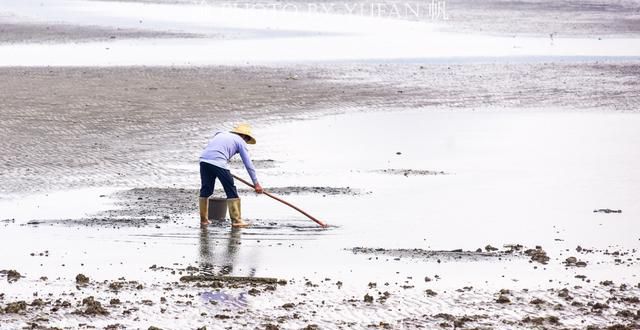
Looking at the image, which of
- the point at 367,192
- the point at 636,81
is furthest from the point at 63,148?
the point at 636,81

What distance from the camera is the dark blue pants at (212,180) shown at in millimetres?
16047

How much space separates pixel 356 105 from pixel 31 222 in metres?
13.0

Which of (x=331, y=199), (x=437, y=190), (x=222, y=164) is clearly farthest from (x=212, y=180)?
(x=437, y=190)

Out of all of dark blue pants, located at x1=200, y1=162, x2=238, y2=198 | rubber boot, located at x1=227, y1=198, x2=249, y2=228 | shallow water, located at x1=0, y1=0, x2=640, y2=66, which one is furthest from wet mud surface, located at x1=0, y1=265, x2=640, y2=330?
shallow water, located at x1=0, y1=0, x2=640, y2=66

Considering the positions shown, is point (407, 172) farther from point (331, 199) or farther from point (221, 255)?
point (221, 255)

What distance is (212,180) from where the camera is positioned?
16.2 m

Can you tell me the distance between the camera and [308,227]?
15.8 metres

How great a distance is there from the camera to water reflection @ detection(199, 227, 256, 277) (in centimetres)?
1330

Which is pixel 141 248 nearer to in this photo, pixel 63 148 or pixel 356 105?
pixel 63 148

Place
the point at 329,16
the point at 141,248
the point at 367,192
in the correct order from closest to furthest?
the point at 141,248 → the point at 367,192 → the point at 329,16

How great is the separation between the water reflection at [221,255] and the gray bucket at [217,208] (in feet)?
1.59

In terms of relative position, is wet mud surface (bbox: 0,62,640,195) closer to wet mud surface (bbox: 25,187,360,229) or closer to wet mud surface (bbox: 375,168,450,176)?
wet mud surface (bbox: 25,187,360,229)

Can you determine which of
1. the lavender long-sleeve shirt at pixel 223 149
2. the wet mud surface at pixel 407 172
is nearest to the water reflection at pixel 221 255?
the lavender long-sleeve shirt at pixel 223 149

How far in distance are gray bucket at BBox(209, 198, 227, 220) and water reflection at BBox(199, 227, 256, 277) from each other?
485mm
